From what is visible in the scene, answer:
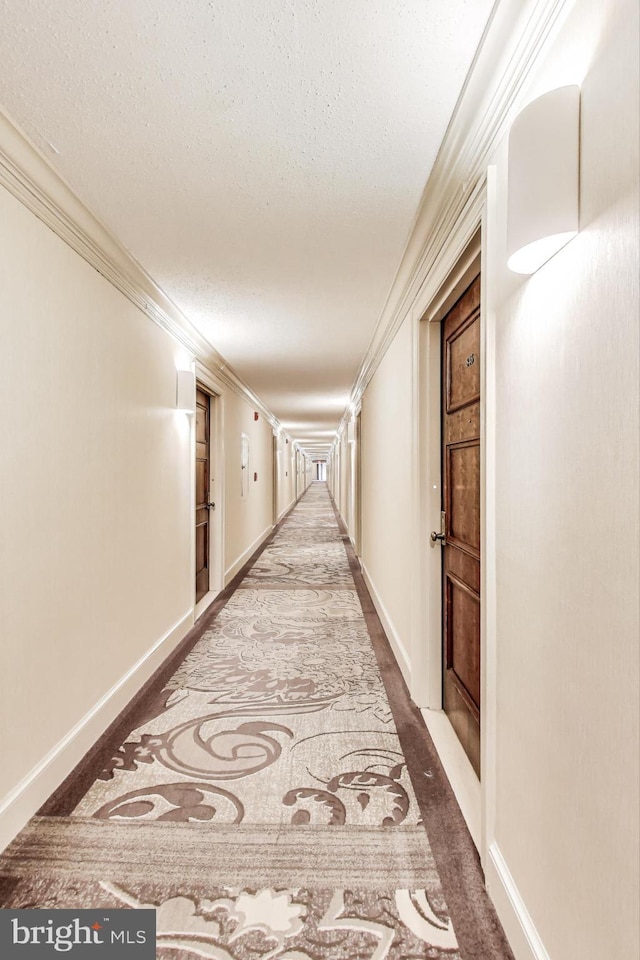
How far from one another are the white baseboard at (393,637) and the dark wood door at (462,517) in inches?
13.9

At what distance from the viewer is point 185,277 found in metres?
2.70

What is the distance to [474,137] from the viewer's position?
1.47m

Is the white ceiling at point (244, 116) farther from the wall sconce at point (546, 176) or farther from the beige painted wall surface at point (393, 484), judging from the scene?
the beige painted wall surface at point (393, 484)

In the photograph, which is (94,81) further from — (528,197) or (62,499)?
(62,499)

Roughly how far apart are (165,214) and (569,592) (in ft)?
6.88

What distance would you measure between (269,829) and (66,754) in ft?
3.01

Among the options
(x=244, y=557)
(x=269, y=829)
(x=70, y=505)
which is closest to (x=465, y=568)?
(x=269, y=829)

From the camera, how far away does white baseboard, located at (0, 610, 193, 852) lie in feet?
5.29

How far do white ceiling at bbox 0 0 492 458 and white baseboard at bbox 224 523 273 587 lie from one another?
11.3ft

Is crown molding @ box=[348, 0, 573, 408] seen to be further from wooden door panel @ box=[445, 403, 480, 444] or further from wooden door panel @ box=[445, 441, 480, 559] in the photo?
wooden door panel @ box=[445, 441, 480, 559]

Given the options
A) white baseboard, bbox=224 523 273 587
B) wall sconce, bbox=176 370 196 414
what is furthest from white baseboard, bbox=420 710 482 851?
white baseboard, bbox=224 523 273 587

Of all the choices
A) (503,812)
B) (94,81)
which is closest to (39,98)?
(94,81)

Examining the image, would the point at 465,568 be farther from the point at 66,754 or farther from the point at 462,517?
the point at 66,754

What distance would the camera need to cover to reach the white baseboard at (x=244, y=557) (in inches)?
207
